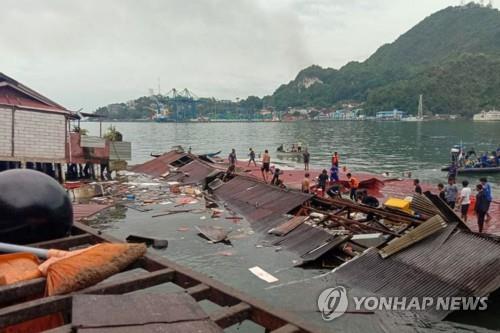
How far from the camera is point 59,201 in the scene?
21.6 feet

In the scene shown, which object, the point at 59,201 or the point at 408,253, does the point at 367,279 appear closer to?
the point at 408,253

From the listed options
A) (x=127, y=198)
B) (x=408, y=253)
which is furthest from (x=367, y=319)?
(x=127, y=198)

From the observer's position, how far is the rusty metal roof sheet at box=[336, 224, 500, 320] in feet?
32.7

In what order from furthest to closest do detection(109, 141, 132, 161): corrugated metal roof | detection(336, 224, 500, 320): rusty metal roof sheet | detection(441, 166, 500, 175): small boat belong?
detection(441, 166, 500, 175): small boat
detection(109, 141, 132, 161): corrugated metal roof
detection(336, 224, 500, 320): rusty metal roof sheet

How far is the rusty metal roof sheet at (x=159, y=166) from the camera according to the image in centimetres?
3584

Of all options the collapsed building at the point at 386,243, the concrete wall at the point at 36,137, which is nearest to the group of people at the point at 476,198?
the collapsed building at the point at 386,243

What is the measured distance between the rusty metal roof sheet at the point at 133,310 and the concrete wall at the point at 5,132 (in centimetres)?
2366

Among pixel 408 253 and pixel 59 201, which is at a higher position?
pixel 59 201

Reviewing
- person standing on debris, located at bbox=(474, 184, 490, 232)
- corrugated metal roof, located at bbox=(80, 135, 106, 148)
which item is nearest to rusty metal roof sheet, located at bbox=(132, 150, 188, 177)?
corrugated metal roof, located at bbox=(80, 135, 106, 148)

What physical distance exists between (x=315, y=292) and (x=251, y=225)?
743 cm

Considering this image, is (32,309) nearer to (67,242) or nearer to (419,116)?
(67,242)

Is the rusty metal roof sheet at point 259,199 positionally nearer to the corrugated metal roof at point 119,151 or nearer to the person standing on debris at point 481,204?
the person standing on debris at point 481,204

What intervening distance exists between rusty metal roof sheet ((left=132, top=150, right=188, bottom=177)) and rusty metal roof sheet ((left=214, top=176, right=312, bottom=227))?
11605mm

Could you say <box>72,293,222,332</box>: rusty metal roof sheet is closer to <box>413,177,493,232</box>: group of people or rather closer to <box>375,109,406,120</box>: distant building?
<box>413,177,493,232</box>: group of people
